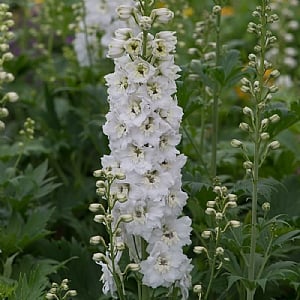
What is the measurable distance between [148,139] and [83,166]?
2.81 metres

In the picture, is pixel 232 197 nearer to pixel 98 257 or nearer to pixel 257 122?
pixel 257 122

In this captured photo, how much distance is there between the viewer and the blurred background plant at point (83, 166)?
13.5ft

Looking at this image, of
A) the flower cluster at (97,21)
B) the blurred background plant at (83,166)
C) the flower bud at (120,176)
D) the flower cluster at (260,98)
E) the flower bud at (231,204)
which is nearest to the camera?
the flower bud at (120,176)

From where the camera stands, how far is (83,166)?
6211 millimetres

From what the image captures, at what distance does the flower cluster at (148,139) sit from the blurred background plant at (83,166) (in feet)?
1.14

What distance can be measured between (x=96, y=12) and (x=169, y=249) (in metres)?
2.82

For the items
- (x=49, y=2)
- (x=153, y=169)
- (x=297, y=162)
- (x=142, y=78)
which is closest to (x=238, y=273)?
(x=153, y=169)

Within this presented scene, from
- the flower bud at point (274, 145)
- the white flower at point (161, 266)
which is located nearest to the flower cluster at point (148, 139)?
the white flower at point (161, 266)

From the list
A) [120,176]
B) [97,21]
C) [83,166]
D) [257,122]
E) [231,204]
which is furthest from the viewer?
[83,166]

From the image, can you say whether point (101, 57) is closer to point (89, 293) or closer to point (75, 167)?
point (75, 167)

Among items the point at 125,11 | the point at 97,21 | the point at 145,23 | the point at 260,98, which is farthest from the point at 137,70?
the point at 97,21

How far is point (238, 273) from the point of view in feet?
12.6

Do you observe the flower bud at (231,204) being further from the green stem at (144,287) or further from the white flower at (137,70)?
the white flower at (137,70)

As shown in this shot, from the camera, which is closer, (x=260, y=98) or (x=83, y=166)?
(x=260, y=98)
